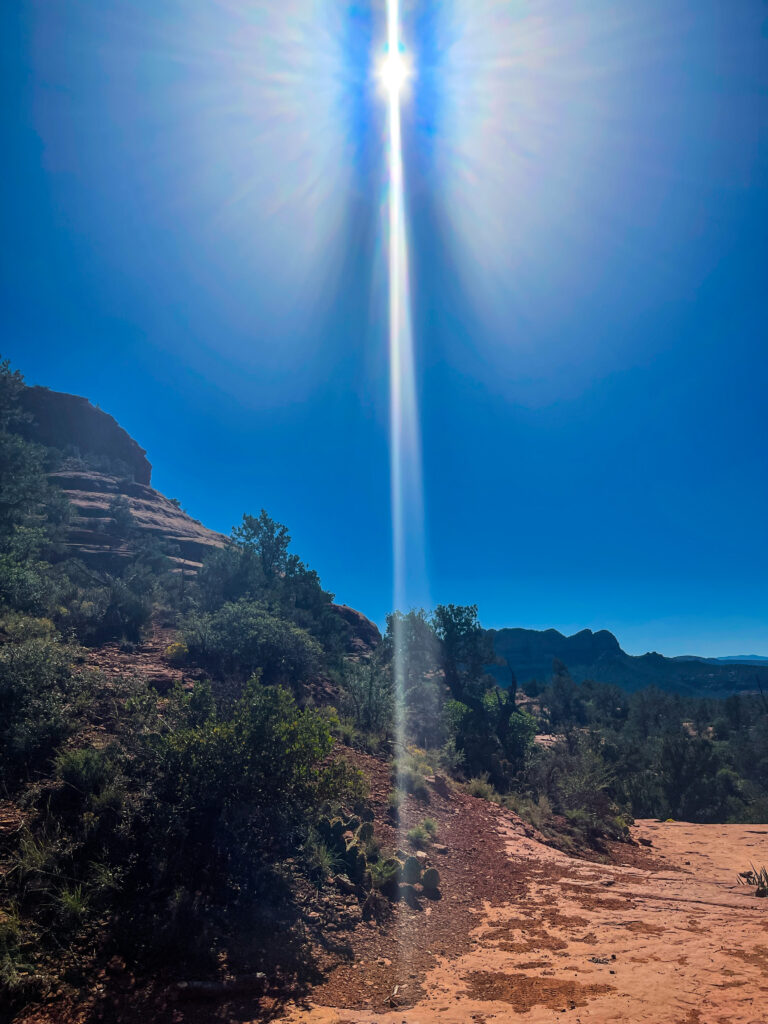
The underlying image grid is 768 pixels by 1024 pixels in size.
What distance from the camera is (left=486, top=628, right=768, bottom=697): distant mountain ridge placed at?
75.7 meters

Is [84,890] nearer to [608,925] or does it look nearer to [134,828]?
[134,828]

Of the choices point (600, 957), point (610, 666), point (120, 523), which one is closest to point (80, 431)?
point (120, 523)

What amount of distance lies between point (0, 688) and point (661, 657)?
105 m

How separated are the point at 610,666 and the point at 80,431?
90.0 meters

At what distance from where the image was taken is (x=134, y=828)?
679 centimetres

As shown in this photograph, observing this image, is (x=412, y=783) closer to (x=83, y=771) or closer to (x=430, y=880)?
(x=430, y=880)

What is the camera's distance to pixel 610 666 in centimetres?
8794

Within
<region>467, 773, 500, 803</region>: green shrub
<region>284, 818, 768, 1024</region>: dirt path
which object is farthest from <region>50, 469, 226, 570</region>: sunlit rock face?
<region>284, 818, 768, 1024</region>: dirt path

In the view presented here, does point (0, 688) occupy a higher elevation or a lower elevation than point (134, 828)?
higher

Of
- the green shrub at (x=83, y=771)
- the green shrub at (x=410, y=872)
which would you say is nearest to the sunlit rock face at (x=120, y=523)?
the green shrub at (x=83, y=771)

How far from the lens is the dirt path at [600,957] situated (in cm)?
509

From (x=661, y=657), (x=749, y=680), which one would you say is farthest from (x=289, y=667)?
(x=661, y=657)

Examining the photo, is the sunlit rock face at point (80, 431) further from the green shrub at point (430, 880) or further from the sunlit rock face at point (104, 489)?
the green shrub at point (430, 880)

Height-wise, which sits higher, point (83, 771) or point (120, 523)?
point (120, 523)
